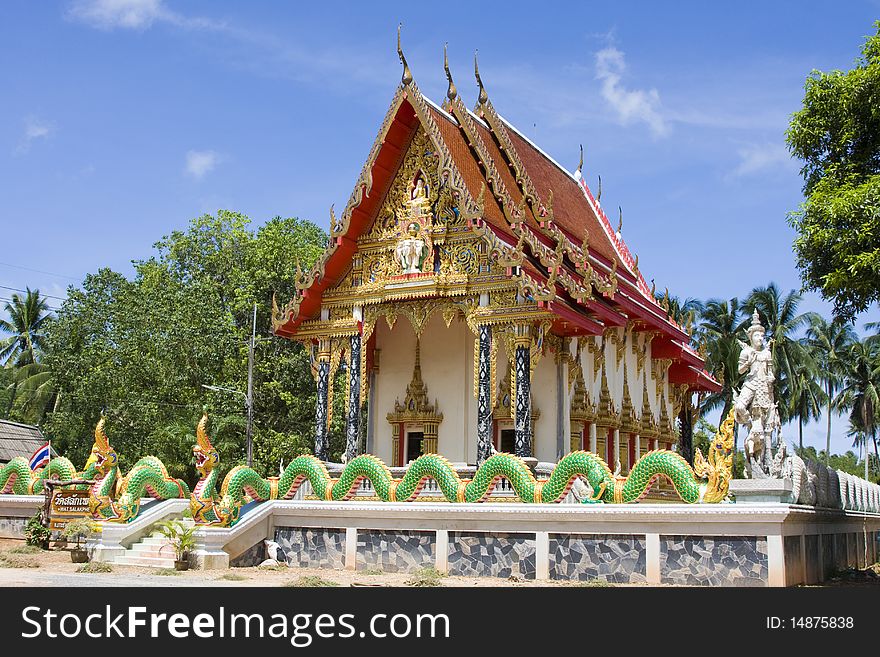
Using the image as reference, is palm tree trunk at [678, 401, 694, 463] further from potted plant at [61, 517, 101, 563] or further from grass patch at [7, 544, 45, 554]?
grass patch at [7, 544, 45, 554]

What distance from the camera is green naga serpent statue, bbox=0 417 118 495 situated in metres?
17.4

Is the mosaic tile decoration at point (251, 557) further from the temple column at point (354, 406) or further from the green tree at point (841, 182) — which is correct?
the green tree at point (841, 182)

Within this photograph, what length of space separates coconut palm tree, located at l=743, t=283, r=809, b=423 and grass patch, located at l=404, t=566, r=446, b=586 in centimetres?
3275

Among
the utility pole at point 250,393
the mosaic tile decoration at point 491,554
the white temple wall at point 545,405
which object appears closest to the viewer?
the mosaic tile decoration at point 491,554

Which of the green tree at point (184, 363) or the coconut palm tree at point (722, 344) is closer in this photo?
the green tree at point (184, 363)

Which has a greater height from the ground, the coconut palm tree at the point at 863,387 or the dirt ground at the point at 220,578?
the coconut palm tree at the point at 863,387

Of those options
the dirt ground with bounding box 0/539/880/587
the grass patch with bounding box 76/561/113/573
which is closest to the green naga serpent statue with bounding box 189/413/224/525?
the dirt ground with bounding box 0/539/880/587

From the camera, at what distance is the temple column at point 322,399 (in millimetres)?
19812

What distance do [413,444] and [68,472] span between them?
7.13m

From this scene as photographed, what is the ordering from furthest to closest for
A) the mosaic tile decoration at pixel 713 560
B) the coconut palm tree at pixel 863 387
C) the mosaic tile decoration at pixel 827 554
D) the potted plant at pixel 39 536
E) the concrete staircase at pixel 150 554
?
the coconut palm tree at pixel 863 387
the potted plant at pixel 39 536
the mosaic tile decoration at pixel 827 554
the concrete staircase at pixel 150 554
the mosaic tile decoration at pixel 713 560

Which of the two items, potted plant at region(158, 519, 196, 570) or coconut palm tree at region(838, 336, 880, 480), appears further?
coconut palm tree at region(838, 336, 880, 480)

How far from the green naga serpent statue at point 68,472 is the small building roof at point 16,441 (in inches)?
207

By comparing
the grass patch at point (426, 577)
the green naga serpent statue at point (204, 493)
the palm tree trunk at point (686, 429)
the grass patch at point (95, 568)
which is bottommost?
the grass patch at point (426, 577)

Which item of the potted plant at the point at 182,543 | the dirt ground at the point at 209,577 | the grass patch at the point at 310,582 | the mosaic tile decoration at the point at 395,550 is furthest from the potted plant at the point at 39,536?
the grass patch at the point at 310,582
